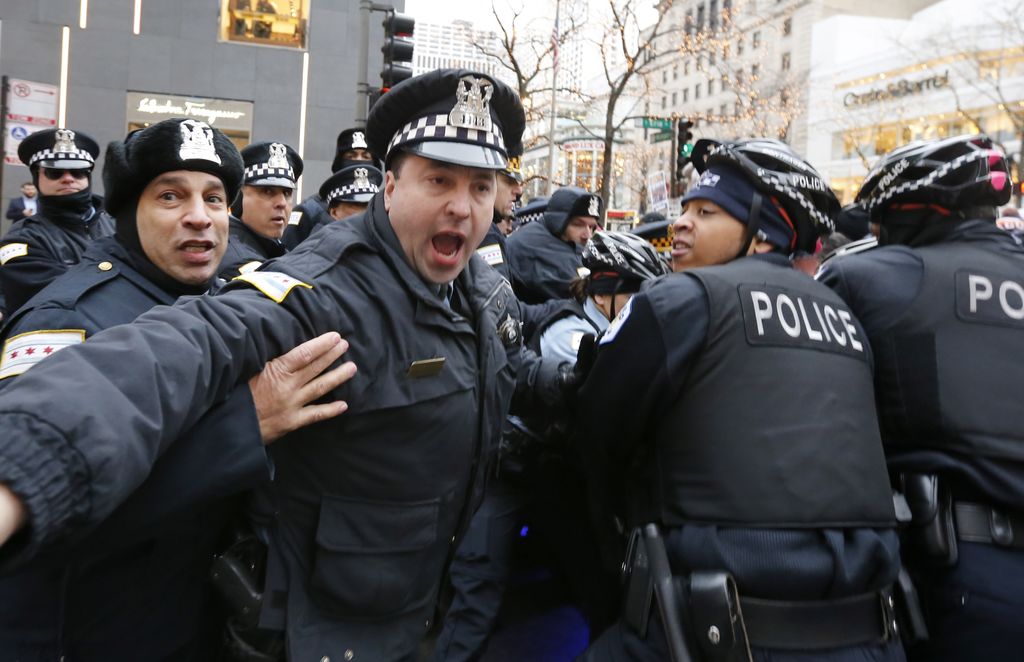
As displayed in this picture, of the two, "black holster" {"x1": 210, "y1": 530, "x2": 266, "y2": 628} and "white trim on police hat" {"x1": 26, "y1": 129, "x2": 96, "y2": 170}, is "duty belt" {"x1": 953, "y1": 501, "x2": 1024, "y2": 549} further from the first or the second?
"white trim on police hat" {"x1": 26, "y1": 129, "x2": 96, "y2": 170}

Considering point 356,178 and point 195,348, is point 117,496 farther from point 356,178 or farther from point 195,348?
point 356,178

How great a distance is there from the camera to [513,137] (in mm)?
2619

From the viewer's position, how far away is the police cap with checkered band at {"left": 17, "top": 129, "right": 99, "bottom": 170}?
5.85 meters

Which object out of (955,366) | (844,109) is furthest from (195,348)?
(844,109)

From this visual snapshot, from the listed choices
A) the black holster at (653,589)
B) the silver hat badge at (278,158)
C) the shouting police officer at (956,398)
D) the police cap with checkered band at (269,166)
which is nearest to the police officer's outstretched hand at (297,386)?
the black holster at (653,589)

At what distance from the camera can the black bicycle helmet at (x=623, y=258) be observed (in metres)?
4.00

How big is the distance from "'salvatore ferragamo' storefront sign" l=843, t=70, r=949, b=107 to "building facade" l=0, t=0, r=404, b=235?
115 ft

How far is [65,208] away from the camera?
591 cm

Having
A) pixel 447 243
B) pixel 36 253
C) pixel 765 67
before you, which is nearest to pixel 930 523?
pixel 447 243

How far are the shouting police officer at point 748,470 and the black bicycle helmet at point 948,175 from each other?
844 millimetres

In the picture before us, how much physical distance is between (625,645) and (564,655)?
2.45 meters

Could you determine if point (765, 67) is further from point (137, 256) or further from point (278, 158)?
point (137, 256)

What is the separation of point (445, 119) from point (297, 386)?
2.98 feet

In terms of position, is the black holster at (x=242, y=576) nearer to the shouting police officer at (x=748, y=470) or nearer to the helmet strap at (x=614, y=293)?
the shouting police officer at (x=748, y=470)
